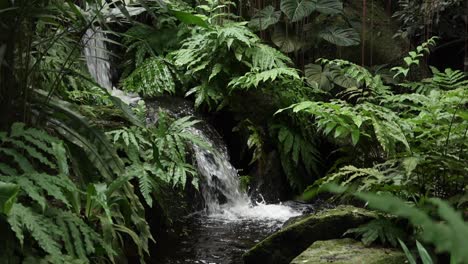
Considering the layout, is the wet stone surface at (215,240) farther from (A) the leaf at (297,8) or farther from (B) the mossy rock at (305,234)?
(A) the leaf at (297,8)

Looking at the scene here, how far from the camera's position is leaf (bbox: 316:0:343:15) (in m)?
6.72

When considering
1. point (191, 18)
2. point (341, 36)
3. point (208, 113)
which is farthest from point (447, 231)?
point (341, 36)

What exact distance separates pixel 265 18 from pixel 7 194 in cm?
546

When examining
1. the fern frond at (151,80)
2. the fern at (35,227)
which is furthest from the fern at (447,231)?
the fern frond at (151,80)

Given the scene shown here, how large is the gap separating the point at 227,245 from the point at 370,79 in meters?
2.23

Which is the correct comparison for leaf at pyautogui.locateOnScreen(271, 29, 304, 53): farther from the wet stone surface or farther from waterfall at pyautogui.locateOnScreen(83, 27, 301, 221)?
the wet stone surface

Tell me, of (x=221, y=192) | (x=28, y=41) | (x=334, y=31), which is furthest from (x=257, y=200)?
(x=28, y=41)

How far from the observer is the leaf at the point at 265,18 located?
6.57 meters

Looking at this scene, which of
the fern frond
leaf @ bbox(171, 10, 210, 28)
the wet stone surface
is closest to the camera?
leaf @ bbox(171, 10, 210, 28)

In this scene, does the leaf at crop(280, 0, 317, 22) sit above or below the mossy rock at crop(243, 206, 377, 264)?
above

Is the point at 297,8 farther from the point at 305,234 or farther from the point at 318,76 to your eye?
the point at 305,234

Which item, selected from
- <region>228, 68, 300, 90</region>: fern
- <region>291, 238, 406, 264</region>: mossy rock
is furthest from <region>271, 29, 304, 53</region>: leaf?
<region>291, 238, 406, 264</region>: mossy rock

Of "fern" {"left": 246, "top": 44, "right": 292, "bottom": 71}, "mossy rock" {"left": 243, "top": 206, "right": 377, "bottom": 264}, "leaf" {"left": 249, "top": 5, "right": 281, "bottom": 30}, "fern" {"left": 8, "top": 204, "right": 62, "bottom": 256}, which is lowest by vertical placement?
"mossy rock" {"left": 243, "top": 206, "right": 377, "bottom": 264}

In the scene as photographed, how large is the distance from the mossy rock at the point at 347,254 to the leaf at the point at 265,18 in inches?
165
